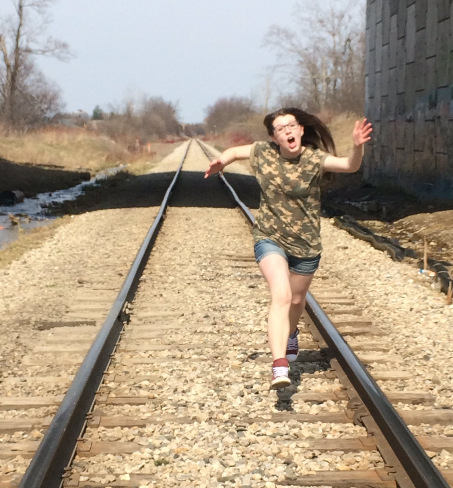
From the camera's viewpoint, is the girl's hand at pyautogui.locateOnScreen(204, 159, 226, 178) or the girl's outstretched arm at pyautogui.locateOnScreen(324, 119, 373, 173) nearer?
the girl's outstretched arm at pyautogui.locateOnScreen(324, 119, 373, 173)

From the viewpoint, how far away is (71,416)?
11.9 feet

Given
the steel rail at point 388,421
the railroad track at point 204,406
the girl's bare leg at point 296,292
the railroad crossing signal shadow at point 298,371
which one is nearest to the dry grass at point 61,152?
the railroad track at point 204,406

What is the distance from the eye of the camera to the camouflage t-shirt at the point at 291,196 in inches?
157

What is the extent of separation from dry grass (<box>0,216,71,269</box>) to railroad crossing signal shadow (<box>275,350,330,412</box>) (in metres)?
5.11

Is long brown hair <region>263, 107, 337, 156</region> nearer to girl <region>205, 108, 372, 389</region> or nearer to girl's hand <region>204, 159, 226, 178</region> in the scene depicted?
girl <region>205, 108, 372, 389</region>

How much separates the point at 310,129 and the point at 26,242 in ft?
24.4

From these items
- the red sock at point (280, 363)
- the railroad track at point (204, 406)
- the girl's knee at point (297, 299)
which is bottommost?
the railroad track at point (204, 406)

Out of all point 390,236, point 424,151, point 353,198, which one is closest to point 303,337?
point 390,236

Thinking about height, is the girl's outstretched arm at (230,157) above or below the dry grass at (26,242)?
above

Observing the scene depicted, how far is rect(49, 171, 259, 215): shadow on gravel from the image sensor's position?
1572cm

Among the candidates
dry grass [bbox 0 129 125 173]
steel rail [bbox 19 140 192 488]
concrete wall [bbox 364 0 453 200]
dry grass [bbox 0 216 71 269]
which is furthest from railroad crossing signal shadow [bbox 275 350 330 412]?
dry grass [bbox 0 129 125 173]

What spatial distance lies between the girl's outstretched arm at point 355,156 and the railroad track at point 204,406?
1346 mm

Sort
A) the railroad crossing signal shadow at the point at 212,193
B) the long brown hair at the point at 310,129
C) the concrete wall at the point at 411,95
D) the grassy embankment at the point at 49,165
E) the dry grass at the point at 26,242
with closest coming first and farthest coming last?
the long brown hair at the point at 310,129
the dry grass at the point at 26,242
the grassy embankment at the point at 49,165
the concrete wall at the point at 411,95
the railroad crossing signal shadow at the point at 212,193

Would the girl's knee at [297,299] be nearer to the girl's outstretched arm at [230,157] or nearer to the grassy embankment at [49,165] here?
the girl's outstretched arm at [230,157]
